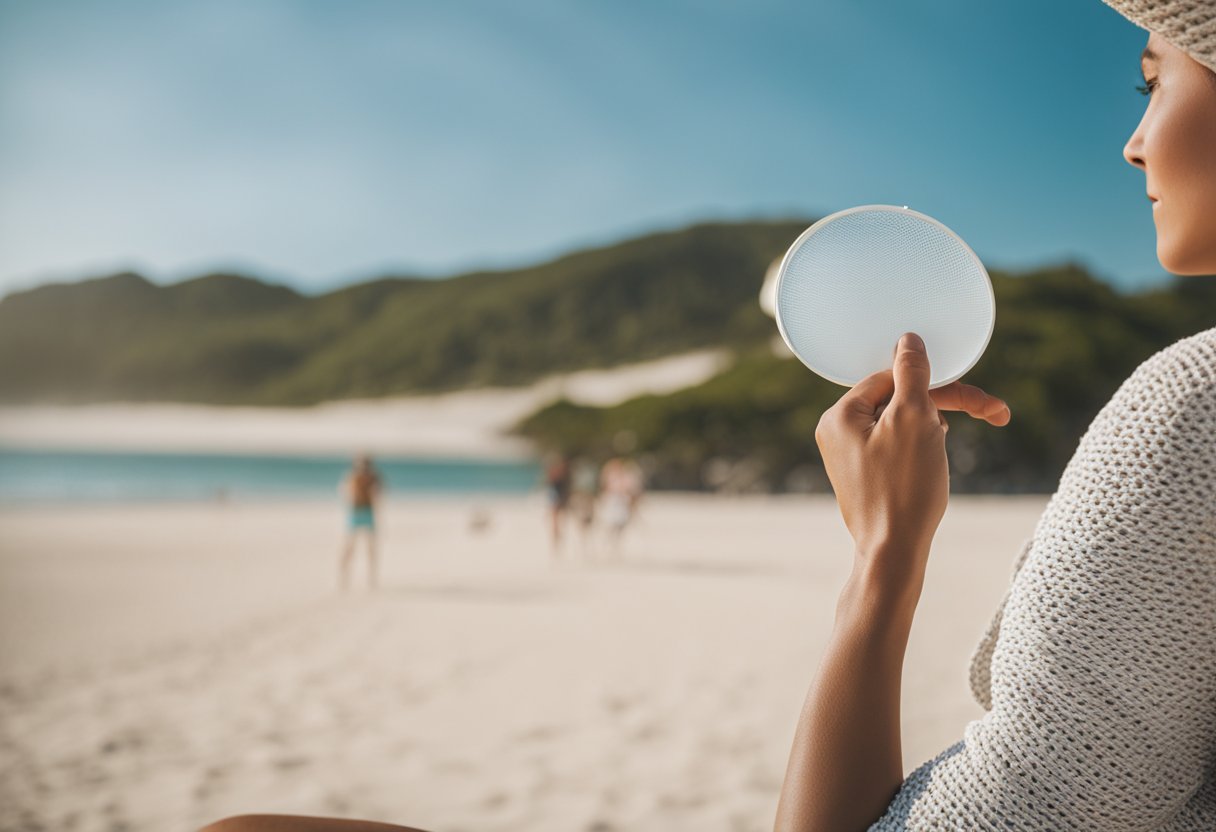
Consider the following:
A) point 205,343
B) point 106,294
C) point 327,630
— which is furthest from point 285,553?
point 106,294

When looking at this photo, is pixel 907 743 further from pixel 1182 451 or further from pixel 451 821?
pixel 1182 451

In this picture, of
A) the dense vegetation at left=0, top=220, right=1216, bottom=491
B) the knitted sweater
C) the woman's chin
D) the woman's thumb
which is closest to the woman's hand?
the woman's thumb

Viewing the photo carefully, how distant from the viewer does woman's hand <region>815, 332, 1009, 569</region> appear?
996mm

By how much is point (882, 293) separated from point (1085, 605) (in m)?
0.50

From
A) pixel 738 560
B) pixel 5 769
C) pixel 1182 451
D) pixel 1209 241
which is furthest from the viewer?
pixel 738 560

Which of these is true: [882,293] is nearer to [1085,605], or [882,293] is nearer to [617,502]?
[1085,605]

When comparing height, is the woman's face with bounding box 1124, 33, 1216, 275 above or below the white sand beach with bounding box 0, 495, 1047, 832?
Result: above

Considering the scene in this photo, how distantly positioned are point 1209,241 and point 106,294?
211 m

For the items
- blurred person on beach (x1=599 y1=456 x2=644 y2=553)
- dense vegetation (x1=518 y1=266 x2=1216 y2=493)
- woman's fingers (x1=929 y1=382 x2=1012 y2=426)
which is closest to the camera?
woman's fingers (x1=929 y1=382 x2=1012 y2=426)

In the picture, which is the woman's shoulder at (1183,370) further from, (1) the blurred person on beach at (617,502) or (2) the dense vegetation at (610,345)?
(2) the dense vegetation at (610,345)

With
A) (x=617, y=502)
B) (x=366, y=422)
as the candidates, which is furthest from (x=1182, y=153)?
(x=366, y=422)

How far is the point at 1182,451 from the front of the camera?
818mm

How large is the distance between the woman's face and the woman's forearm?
1.57ft

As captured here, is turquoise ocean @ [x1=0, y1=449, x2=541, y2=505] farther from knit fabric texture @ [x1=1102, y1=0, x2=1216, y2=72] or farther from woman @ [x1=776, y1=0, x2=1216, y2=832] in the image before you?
knit fabric texture @ [x1=1102, y1=0, x2=1216, y2=72]
